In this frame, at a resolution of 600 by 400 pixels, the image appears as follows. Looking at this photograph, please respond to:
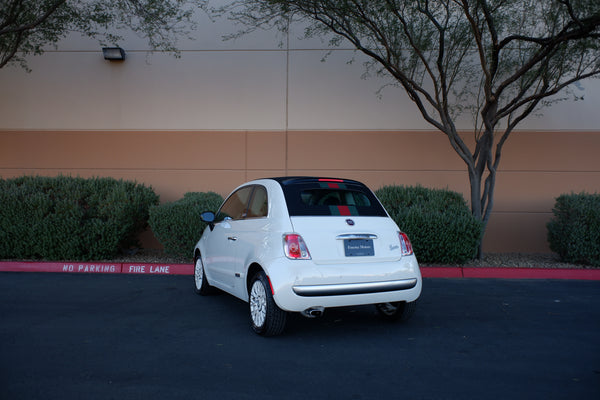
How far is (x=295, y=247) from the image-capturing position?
4.57 m

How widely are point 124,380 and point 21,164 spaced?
1064cm

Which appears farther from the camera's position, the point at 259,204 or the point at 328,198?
the point at 259,204

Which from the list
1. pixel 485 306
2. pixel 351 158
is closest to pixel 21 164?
pixel 351 158

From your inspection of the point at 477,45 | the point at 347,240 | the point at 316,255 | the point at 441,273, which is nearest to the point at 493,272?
the point at 441,273

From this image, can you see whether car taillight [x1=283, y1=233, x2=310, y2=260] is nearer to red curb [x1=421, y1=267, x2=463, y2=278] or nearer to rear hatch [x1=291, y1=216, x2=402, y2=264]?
rear hatch [x1=291, y1=216, x2=402, y2=264]

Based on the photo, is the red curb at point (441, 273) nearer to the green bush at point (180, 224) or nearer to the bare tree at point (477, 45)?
the bare tree at point (477, 45)

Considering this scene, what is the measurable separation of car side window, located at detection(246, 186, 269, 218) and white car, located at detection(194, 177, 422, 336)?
0.01 metres

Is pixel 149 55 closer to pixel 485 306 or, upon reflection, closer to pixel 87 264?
pixel 87 264

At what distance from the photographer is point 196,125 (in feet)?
39.8

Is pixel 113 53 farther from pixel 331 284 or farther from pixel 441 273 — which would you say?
pixel 331 284

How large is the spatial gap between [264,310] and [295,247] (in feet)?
2.45

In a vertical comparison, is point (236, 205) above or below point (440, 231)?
above

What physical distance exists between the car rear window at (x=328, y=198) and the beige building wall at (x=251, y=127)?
21.4ft

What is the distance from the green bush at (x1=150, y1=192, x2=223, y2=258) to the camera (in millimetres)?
9242
